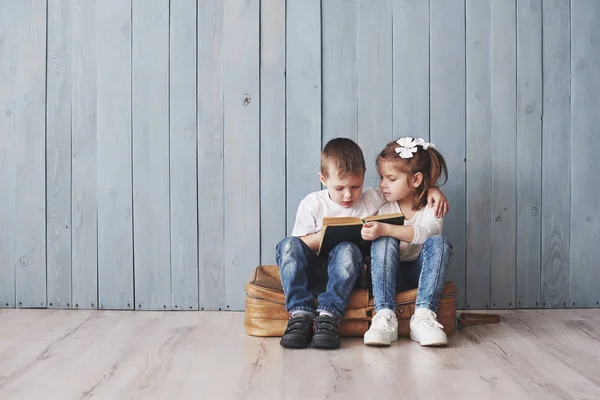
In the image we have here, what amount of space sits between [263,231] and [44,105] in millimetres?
965

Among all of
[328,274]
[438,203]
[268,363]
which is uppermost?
[438,203]

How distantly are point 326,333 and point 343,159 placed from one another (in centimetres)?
58

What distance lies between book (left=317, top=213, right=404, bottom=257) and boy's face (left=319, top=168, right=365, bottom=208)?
0.11m

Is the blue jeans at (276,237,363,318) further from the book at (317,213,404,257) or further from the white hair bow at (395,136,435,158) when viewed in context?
the white hair bow at (395,136,435,158)

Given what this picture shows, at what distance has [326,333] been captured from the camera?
192cm

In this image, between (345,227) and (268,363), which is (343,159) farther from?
(268,363)

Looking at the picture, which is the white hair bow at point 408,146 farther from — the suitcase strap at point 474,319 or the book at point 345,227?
the suitcase strap at point 474,319

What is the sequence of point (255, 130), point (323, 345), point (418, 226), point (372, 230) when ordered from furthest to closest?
point (255, 130), point (418, 226), point (372, 230), point (323, 345)

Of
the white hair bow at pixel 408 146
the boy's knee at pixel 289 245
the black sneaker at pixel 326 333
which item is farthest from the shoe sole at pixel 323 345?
the white hair bow at pixel 408 146

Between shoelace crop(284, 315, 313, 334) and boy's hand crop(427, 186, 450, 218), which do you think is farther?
boy's hand crop(427, 186, 450, 218)

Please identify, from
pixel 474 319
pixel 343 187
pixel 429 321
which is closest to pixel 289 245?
pixel 343 187

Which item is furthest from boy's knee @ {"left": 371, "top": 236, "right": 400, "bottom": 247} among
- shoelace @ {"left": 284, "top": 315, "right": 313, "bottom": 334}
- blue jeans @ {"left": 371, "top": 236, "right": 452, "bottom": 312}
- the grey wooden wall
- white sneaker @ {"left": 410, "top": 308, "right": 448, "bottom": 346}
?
the grey wooden wall

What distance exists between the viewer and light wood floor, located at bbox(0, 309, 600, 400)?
59.6 inches

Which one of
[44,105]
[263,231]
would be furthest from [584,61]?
[44,105]
